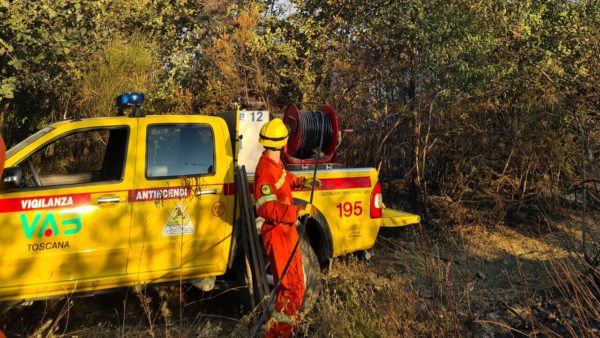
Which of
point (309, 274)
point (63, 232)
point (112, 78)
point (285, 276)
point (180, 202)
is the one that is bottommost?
point (309, 274)

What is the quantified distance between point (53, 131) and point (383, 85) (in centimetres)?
639

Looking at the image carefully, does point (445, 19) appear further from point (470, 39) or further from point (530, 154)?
point (530, 154)

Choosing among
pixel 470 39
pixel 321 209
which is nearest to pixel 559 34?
pixel 470 39

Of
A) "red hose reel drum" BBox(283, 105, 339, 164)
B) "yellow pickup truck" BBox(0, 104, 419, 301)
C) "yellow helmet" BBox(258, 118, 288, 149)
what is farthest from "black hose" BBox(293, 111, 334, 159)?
"yellow helmet" BBox(258, 118, 288, 149)

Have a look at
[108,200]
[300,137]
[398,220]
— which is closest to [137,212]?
[108,200]

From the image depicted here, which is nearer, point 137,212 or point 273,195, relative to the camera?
point 273,195

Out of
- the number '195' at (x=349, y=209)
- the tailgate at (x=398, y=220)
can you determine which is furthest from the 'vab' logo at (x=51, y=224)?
the tailgate at (x=398, y=220)

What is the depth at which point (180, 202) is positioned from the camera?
4.58 m

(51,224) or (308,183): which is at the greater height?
(308,183)

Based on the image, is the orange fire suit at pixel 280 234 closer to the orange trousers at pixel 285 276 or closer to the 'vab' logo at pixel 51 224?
the orange trousers at pixel 285 276

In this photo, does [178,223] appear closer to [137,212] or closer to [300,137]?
[137,212]

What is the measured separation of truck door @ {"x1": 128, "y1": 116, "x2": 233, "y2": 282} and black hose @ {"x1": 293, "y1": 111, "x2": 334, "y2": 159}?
0.99 metres

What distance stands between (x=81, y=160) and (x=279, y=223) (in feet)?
11.7

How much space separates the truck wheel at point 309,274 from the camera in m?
4.75
